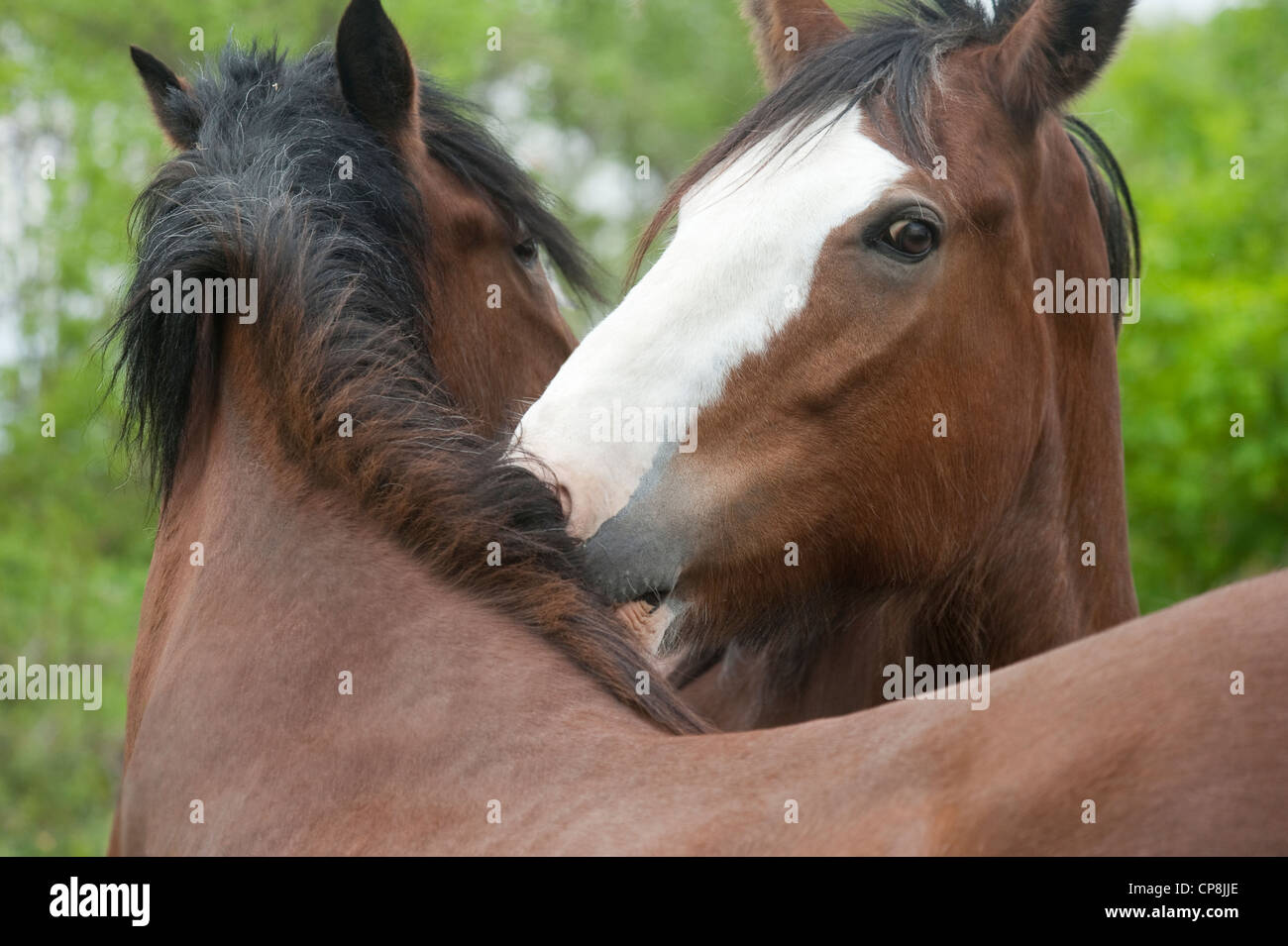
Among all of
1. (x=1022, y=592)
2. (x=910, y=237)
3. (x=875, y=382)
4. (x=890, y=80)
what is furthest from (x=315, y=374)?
(x=1022, y=592)

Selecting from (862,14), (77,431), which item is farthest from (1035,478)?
(77,431)

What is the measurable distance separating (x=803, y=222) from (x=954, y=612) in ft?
3.30

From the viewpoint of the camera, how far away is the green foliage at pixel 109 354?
8.57 m

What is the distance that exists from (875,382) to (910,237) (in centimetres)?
32

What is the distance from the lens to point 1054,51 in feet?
9.25

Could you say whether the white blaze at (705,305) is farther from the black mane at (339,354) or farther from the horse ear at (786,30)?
the horse ear at (786,30)

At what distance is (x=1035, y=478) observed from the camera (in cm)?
293

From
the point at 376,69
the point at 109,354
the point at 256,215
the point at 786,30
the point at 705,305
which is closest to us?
the point at 256,215

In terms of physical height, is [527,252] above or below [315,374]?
above

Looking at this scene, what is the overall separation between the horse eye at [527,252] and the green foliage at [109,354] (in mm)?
4270

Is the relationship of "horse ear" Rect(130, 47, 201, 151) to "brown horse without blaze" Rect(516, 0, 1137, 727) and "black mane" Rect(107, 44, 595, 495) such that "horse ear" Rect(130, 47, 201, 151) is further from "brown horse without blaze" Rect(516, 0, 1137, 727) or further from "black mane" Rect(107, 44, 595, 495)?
"brown horse without blaze" Rect(516, 0, 1137, 727)

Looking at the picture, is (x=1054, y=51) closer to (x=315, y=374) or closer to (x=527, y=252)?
(x=527, y=252)

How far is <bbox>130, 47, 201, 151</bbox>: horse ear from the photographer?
9.69 feet
